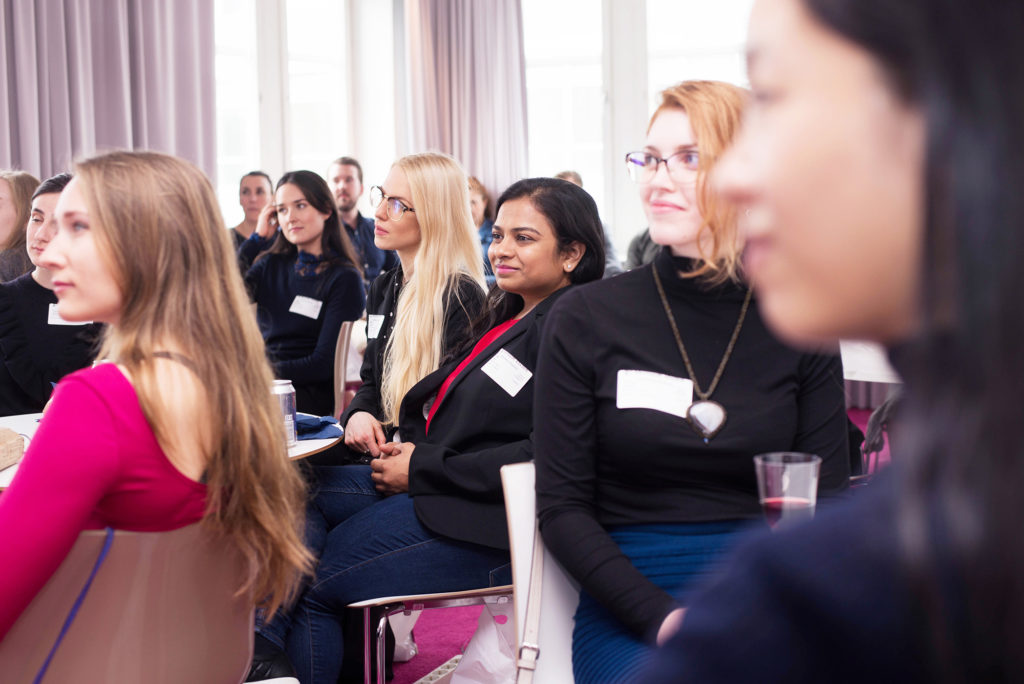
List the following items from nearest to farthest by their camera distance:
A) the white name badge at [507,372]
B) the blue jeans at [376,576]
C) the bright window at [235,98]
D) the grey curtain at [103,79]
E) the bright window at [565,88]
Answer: the blue jeans at [376,576]
the white name badge at [507,372]
the grey curtain at [103,79]
the bright window at [235,98]
the bright window at [565,88]

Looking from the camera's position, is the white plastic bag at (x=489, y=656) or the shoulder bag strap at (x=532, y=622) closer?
the shoulder bag strap at (x=532, y=622)

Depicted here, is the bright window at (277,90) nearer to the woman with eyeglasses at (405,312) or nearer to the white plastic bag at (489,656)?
the woman with eyeglasses at (405,312)

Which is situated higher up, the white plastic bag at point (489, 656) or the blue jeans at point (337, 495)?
the blue jeans at point (337, 495)

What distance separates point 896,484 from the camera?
40 centimetres

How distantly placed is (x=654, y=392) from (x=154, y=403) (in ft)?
2.76

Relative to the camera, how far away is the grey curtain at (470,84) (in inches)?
320

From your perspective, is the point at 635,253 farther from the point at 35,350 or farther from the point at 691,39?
the point at 35,350

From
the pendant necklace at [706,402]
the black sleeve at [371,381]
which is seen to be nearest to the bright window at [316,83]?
the black sleeve at [371,381]

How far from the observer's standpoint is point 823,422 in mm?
1707

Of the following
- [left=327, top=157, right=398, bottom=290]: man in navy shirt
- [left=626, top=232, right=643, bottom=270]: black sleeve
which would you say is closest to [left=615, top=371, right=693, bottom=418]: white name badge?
[left=327, top=157, right=398, bottom=290]: man in navy shirt

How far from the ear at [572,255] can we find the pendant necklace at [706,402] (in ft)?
2.86

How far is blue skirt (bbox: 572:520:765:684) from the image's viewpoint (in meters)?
1.54

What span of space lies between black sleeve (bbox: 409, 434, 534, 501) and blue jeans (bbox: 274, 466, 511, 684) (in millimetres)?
110

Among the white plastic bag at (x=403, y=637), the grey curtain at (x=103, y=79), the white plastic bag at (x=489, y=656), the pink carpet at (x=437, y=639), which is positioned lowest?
the pink carpet at (x=437, y=639)
